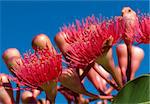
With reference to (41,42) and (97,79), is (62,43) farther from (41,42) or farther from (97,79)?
(97,79)

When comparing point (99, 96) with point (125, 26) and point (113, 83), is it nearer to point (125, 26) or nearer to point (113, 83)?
point (113, 83)

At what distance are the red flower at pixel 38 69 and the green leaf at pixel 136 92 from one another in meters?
0.23

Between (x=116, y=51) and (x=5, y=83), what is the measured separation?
319mm

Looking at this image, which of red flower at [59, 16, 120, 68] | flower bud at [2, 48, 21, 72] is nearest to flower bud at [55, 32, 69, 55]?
red flower at [59, 16, 120, 68]

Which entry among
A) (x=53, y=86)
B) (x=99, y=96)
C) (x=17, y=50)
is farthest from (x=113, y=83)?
(x=17, y=50)

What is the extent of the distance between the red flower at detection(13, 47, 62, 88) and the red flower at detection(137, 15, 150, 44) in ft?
0.78

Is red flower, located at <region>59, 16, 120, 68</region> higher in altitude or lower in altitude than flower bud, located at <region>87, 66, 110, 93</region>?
higher

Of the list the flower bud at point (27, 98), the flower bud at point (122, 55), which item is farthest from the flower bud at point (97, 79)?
the flower bud at point (27, 98)

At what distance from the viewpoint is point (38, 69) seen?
1.01 m

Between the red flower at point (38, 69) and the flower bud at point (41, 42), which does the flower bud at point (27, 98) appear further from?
the flower bud at point (41, 42)

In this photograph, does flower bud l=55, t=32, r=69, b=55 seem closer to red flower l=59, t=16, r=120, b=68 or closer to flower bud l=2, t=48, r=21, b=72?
red flower l=59, t=16, r=120, b=68

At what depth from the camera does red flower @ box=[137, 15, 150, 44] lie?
1032 mm

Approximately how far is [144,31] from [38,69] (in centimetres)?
31

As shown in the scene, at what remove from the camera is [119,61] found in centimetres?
104
